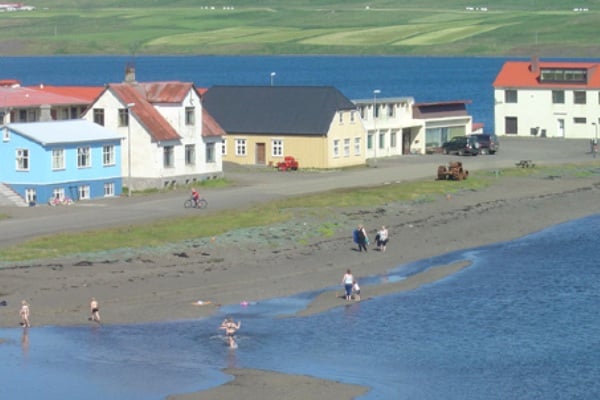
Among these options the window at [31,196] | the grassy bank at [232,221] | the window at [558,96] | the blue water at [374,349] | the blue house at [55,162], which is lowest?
the blue water at [374,349]

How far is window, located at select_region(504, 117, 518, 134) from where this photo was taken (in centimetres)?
14038

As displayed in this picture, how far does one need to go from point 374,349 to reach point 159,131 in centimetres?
4166

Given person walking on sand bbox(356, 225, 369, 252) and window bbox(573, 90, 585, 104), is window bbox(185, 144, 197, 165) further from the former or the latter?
window bbox(573, 90, 585, 104)

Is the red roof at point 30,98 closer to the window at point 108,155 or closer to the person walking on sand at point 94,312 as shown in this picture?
the window at point 108,155

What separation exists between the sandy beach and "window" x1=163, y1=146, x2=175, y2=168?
15386 millimetres

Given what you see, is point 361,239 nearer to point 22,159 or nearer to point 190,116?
point 22,159

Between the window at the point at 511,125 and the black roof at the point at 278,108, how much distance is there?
3399 cm

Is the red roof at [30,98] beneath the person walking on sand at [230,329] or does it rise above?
above

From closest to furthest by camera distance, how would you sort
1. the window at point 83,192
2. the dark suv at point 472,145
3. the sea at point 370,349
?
the sea at point 370,349 < the window at point 83,192 < the dark suv at point 472,145

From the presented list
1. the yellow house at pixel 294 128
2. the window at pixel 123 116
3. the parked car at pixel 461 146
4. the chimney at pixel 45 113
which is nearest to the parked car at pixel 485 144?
the parked car at pixel 461 146

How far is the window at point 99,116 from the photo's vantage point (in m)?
94.4

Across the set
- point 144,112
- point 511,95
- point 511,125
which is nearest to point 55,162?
point 144,112

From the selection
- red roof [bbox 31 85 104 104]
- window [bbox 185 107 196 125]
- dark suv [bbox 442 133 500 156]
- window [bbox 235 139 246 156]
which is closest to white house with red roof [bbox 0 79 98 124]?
red roof [bbox 31 85 104 104]

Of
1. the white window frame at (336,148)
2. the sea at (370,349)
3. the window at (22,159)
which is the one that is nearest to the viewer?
the sea at (370,349)
